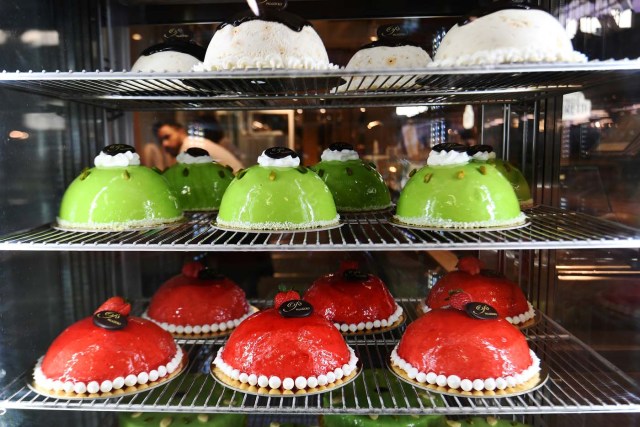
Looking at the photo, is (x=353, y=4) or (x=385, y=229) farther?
(x=353, y=4)

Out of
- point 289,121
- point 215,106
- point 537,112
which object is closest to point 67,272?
point 215,106

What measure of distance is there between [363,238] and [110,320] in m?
0.91

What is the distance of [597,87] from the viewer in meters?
2.04

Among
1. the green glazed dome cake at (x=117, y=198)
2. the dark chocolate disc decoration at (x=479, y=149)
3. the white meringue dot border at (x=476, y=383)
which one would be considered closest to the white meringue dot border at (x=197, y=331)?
the green glazed dome cake at (x=117, y=198)

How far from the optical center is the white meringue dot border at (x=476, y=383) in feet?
5.14

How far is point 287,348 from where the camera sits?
1.60 meters

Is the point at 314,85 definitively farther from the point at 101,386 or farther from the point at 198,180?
the point at 101,386

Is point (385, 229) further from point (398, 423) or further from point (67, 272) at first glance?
point (67, 272)

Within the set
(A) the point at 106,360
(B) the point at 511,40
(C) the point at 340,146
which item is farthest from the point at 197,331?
(B) the point at 511,40

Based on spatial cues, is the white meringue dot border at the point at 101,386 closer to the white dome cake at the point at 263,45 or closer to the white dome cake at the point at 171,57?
the white dome cake at the point at 263,45

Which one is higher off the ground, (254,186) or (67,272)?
(254,186)

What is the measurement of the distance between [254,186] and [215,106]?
0.71 m

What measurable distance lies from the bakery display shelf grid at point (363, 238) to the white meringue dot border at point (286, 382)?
1.20 ft

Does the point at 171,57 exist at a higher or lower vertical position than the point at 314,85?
higher
